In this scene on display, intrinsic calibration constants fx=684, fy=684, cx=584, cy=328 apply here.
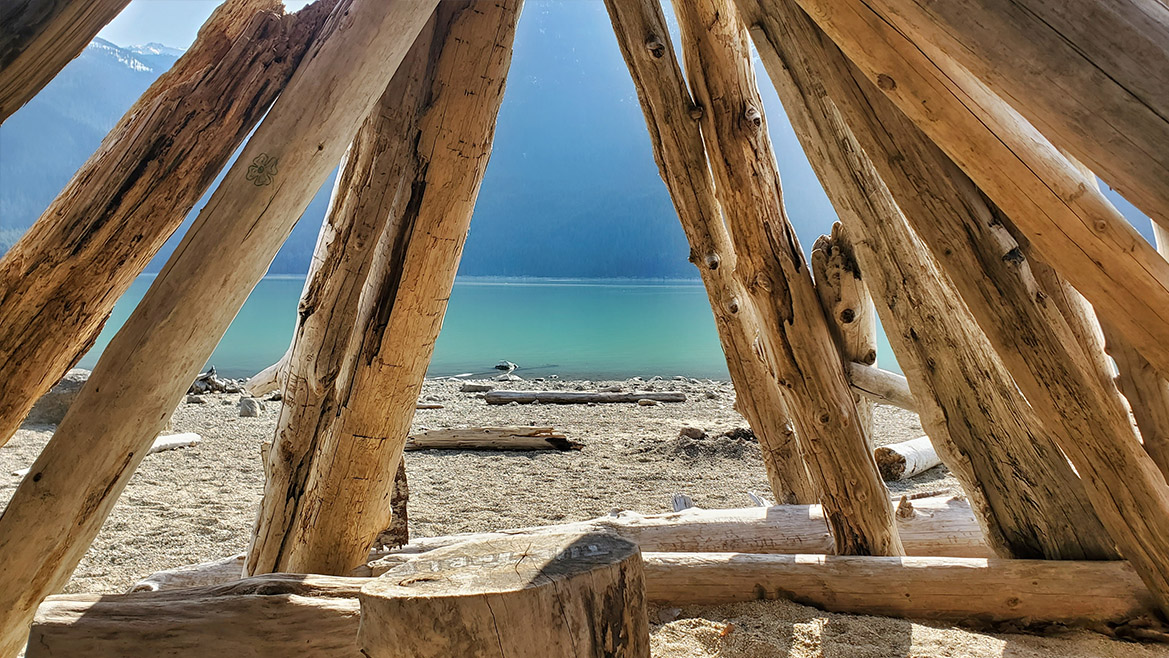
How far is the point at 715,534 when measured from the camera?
2930 mm

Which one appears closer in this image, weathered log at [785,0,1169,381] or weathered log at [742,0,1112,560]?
weathered log at [785,0,1169,381]

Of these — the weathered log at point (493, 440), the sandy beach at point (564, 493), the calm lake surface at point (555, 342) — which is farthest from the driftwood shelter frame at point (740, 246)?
the calm lake surface at point (555, 342)

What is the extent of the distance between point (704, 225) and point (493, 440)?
Answer: 375 centimetres

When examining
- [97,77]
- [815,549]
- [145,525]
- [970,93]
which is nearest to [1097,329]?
[970,93]

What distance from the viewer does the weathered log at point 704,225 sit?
2.83 meters

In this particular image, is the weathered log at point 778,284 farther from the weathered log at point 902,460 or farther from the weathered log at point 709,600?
the weathered log at point 902,460

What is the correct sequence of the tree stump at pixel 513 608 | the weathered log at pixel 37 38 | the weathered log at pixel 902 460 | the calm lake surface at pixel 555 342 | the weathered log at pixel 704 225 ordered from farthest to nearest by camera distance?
1. the calm lake surface at pixel 555 342
2. the weathered log at pixel 902 460
3. the weathered log at pixel 704 225
4. the weathered log at pixel 37 38
5. the tree stump at pixel 513 608

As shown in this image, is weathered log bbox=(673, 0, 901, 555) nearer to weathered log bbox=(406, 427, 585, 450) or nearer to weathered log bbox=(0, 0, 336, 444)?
weathered log bbox=(0, 0, 336, 444)

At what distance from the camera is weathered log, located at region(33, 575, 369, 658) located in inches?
63.2

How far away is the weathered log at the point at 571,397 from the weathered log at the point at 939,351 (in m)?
6.89

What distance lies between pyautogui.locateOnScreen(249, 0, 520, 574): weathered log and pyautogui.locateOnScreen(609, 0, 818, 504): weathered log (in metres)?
0.60

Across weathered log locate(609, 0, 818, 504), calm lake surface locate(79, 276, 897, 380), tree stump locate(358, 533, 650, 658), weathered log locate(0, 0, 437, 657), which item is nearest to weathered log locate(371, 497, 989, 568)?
Result: weathered log locate(609, 0, 818, 504)

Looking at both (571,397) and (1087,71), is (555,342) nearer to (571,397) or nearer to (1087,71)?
(571,397)

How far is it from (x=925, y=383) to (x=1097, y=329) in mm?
489
